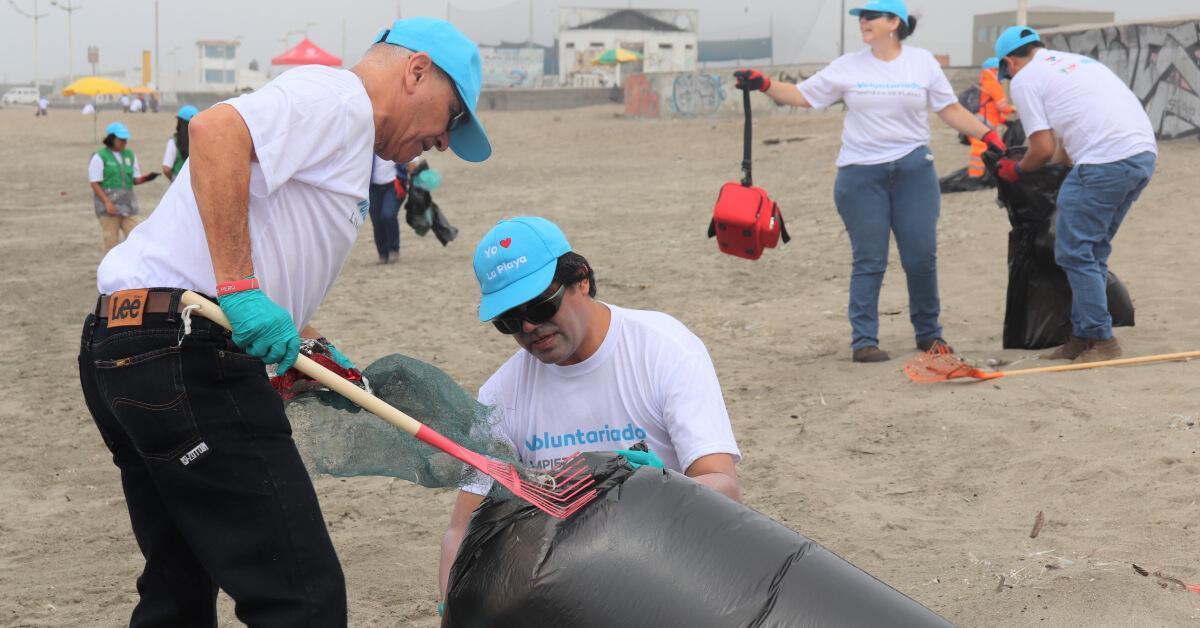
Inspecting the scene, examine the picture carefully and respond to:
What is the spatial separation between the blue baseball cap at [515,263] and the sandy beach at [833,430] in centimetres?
149

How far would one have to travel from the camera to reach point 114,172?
10578 millimetres

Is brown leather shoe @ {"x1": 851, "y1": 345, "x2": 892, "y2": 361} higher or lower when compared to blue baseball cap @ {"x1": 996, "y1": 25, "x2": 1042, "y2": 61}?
lower

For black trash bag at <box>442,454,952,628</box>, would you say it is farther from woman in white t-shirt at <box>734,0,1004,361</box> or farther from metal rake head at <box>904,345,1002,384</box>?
woman in white t-shirt at <box>734,0,1004,361</box>

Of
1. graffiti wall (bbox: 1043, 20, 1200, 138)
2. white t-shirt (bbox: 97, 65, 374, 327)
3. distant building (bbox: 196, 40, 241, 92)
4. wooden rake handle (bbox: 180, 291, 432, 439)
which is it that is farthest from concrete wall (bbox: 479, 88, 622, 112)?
distant building (bbox: 196, 40, 241, 92)

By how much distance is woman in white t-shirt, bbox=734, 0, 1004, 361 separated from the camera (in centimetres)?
620

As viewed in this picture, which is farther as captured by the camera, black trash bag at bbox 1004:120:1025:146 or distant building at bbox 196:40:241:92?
distant building at bbox 196:40:241:92

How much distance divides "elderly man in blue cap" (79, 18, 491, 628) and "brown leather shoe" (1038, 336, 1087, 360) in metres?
4.54

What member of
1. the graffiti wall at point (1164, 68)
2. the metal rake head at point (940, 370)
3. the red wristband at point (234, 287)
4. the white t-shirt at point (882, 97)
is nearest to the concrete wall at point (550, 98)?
the graffiti wall at point (1164, 68)

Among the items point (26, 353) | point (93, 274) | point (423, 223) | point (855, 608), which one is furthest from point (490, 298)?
point (93, 274)

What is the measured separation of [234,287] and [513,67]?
235 ft

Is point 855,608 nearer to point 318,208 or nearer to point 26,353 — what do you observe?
point 318,208

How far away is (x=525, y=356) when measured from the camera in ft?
9.71

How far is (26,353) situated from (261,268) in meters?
6.22

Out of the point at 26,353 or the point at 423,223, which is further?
the point at 423,223
